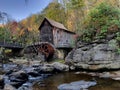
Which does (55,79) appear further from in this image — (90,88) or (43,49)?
(43,49)

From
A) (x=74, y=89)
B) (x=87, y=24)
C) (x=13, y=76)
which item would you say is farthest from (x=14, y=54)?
(x=74, y=89)

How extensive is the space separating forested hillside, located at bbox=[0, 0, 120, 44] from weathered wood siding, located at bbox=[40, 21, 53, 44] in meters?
1.95

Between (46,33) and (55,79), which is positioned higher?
(46,33)

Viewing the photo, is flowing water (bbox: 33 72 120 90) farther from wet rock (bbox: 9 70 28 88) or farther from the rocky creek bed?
wet rock (bbox: 9 70 28 88)

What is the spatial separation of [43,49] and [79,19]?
1237cm

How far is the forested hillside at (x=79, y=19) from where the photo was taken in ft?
64.4

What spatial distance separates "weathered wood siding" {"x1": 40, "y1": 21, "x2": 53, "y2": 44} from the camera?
34406 millimetres

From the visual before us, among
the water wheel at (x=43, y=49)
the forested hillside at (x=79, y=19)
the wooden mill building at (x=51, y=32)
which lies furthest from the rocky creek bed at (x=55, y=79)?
the wooden mill building at (x=51, y=32)

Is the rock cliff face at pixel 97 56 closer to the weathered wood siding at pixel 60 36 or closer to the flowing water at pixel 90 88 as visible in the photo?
the flowing water at pixel 90 88

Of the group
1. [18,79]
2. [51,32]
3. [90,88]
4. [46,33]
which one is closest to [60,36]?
[51,32]

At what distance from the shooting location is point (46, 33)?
3484 cm

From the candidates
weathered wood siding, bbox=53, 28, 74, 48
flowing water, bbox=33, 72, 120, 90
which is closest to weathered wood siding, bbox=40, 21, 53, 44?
weathered wood siding, bbox=53, 28, 74, 48

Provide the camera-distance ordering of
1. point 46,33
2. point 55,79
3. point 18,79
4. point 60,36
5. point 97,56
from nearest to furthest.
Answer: point 18,79 < point 55,79 < point 97,56 < point 46,33 < point 60,36

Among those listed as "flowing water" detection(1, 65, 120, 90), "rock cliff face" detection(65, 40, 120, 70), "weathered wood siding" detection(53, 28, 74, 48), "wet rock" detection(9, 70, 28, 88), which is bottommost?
"flowing water" detection(1, 65, 120, 90)
